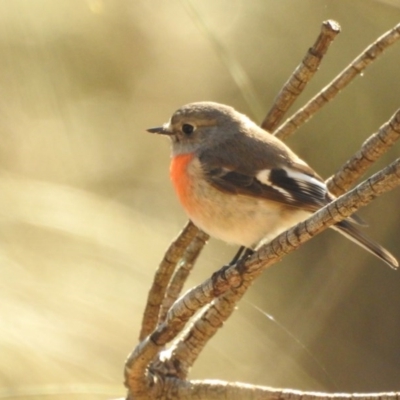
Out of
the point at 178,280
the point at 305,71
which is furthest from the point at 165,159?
the point at 305,71

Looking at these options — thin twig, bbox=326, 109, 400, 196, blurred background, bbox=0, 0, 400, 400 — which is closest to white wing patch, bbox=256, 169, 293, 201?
thin twig, bbox=326, 109, 400, 196

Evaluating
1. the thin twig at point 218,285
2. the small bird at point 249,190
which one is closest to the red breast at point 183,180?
the small bird at point 249,190

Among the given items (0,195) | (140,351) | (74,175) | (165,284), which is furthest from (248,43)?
(140,351)

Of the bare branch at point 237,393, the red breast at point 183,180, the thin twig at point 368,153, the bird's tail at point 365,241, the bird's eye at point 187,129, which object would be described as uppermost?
the thin twig at point 368,153

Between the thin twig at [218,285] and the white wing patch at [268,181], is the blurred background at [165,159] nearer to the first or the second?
the white wing patch at [268,181]

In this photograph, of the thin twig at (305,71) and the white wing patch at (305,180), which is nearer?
the thin twig at (305,71)

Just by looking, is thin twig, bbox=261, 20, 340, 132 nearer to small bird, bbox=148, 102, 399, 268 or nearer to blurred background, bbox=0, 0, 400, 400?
small bird, bbox=148, 102, 399, 268

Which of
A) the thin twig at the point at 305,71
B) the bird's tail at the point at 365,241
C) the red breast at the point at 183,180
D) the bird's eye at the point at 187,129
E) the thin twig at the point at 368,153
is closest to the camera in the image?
the thin twig at the point at 368,153
